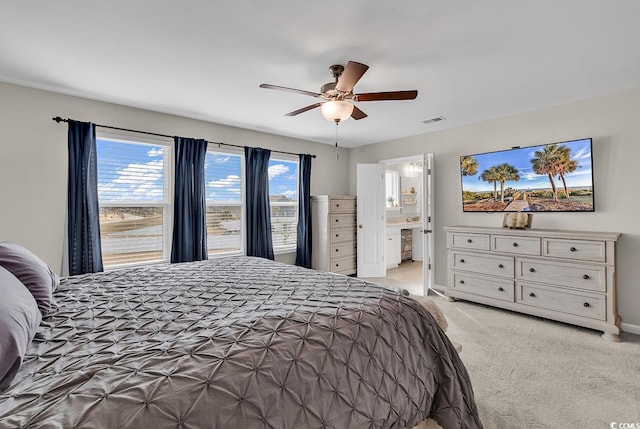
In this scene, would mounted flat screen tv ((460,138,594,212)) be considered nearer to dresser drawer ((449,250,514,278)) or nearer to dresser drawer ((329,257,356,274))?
dresser drawer ((449,250,514,278))

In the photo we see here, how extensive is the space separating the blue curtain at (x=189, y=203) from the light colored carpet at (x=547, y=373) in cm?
310

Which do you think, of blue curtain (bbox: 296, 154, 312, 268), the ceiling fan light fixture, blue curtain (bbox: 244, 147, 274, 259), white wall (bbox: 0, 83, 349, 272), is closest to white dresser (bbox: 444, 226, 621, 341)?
blue curtain (bbox: 296, 154, 312, 268)

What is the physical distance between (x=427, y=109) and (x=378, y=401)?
3.32 meters

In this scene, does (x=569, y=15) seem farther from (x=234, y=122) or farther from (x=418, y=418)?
(x=234, y=122)

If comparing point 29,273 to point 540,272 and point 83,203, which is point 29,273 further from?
point 540,272

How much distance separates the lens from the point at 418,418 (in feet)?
4.60

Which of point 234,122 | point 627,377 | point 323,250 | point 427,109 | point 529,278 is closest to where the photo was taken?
point 627,377

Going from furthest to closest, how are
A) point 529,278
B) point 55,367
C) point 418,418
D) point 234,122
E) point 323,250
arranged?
point 323,250 < point 234,122 < point 529,278 < point 418,418 < point 55,367

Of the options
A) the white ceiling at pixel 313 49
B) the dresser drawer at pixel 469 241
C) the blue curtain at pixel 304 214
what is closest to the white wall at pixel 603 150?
the white ceiling at pixel 313 49

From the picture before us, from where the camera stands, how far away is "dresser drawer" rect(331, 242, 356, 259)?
5133 millimetres

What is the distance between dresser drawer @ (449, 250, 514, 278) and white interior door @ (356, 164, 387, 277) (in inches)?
56.3

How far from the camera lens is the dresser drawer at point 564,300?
3.02m

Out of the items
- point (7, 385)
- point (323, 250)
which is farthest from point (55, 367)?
point (323, 250)

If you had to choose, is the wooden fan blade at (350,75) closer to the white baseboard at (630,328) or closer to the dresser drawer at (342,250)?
the dresser drawer at (342,250)
